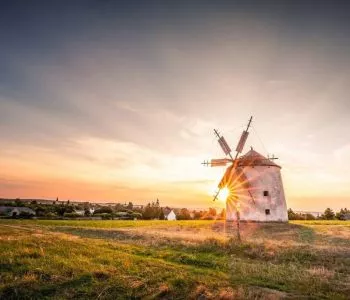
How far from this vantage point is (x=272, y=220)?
128 feet

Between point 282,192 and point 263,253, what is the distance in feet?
82.7

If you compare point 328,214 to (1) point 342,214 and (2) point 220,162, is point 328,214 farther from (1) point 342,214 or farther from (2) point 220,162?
(2) point 220,162

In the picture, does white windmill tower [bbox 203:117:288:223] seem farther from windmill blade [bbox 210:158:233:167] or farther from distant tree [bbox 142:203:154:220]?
distant tree [bbox 142:203:154:220]

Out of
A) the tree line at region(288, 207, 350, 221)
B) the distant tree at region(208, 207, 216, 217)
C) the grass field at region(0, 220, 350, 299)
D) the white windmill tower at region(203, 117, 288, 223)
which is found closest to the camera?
the grass field at region(0, 220, 350, 299)

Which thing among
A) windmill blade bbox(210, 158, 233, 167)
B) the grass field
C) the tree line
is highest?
windmill blade bbox(210, 158, 233, 167)

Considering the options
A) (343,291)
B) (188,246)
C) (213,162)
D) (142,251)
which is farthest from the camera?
(213,162)

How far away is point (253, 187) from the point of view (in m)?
39.6

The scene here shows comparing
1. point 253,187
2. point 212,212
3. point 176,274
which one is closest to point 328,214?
point 212,212

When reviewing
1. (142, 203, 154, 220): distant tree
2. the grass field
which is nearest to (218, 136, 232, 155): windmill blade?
the grass field

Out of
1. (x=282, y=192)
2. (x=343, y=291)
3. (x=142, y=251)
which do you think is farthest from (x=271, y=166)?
(x=343, y=291)

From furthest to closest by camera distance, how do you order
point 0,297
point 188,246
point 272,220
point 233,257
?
point 272,220 → point 188,246 → point 233,257 → point 0,297

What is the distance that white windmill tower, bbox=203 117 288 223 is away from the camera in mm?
39156

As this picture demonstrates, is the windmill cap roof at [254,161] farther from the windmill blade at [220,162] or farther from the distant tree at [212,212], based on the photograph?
the distant tree at [212,212]

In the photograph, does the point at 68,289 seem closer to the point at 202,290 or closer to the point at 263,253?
the point at 202,290
